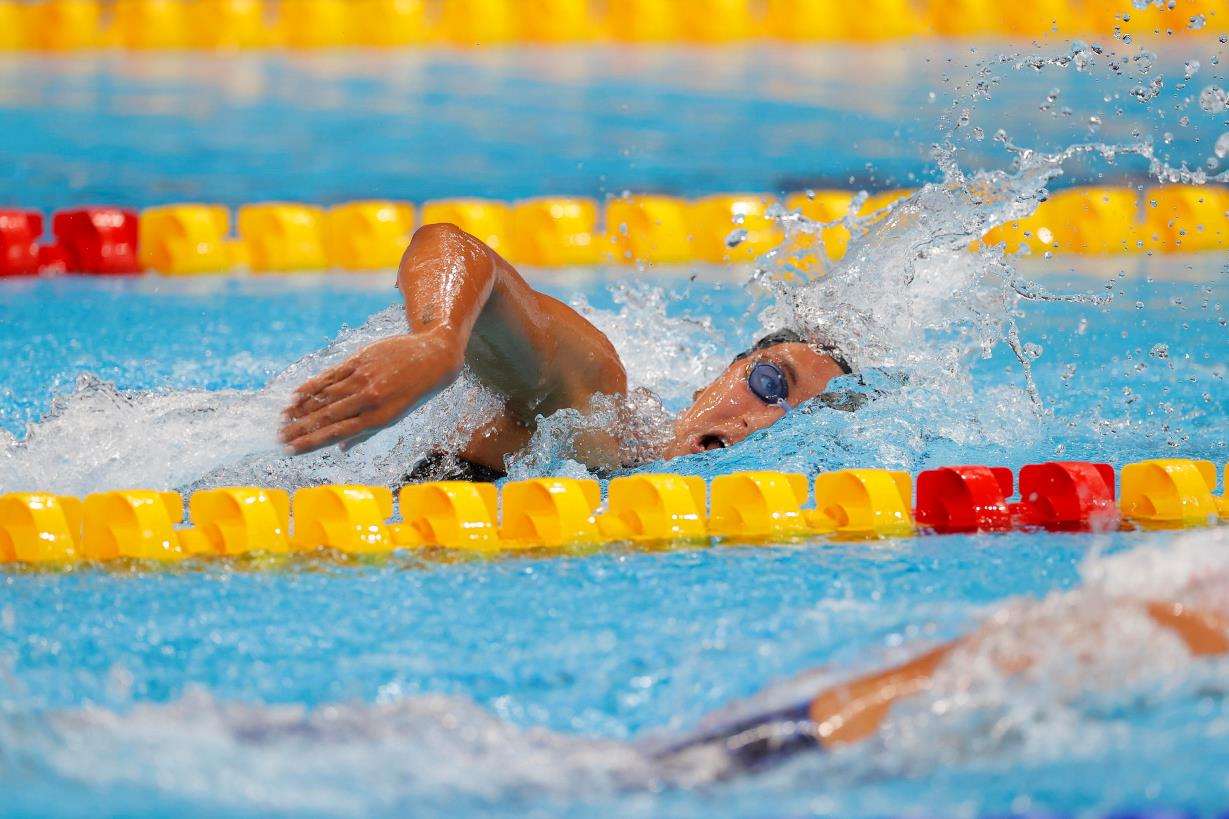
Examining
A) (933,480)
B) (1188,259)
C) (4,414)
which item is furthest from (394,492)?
(1188,259)

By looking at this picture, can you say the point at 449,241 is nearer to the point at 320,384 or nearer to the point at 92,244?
the point at 320,384

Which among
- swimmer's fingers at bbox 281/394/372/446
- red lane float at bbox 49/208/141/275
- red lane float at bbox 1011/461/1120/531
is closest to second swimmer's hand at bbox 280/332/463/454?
swimmer's fingers at bbox 281/394/372/446

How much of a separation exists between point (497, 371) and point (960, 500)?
801mm

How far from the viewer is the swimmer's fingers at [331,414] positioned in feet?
5.54

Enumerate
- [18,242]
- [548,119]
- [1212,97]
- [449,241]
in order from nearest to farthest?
[449,241]
[1212,97]
[18,242]
[548,119]

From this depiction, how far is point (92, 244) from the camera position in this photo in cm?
518

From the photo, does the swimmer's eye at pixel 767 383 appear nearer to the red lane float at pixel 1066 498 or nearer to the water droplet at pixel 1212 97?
the red lane float at pixel 1066 498

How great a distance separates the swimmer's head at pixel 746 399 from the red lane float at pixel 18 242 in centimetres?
336

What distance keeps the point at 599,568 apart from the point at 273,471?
27.3 inches

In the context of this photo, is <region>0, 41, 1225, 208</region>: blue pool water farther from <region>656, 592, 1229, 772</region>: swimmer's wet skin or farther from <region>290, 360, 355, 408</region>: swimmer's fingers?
<region>656, 592, 1229, 772</region>: swimmer's wet skin

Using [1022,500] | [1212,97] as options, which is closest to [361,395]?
[1022,500]

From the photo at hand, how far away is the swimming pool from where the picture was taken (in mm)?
1300

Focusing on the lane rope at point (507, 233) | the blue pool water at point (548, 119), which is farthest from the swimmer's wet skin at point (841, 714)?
the blue pool water at point (548, 119)

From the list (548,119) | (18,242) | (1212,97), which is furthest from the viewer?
(548,119)
